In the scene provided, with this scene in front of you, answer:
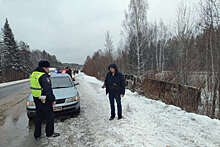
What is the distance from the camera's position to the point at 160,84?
7.34m

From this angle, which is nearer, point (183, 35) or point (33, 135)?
point (33, 135)

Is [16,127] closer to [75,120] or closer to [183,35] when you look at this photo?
[75,120]

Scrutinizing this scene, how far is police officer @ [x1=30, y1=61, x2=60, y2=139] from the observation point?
3059 mm

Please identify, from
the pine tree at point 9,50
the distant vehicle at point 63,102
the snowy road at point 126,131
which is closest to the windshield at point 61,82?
the distant vehicle at point 63,102

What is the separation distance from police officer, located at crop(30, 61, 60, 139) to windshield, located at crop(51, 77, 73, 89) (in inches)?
82.0

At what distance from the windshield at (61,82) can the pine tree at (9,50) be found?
33.5 m

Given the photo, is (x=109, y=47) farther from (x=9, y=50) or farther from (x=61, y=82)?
(x=9, y=50)

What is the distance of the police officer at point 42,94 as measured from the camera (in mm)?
3059

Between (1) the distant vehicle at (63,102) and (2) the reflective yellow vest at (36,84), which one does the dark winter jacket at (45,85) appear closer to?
(2) the reflective yellow vest at (36,84)

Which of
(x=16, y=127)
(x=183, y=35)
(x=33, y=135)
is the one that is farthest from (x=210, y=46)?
(x=16, y=127)

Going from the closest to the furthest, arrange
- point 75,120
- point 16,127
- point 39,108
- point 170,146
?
point 170,146, point 39,108, point 16,127, point 75,120

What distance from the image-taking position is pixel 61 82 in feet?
18.7

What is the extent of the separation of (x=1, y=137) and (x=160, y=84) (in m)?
7.08

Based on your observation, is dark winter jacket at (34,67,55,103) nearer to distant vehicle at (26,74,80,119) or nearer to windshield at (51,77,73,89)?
distant vehicle at (26,74,80,119)
